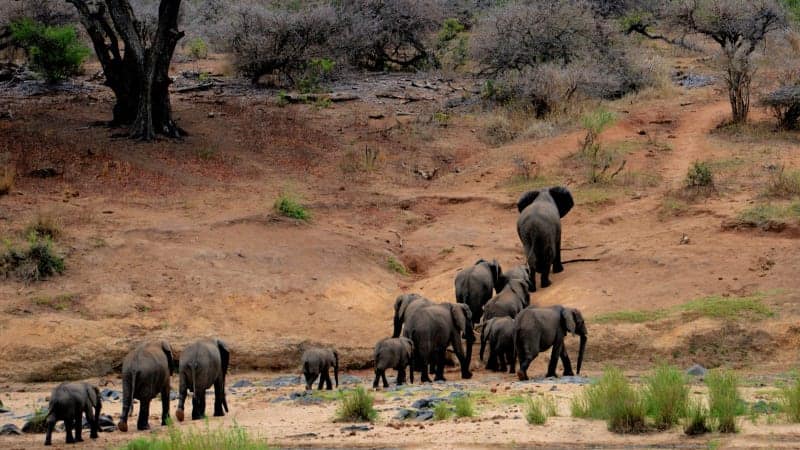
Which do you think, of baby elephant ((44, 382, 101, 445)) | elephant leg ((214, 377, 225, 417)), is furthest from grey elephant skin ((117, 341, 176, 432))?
elephant leg ((214, 377, 225, 417))

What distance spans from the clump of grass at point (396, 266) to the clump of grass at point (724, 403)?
36.3 ft

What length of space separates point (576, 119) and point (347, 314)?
44.1 ft

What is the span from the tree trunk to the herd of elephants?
11288 mm

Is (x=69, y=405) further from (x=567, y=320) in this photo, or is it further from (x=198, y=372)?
(x=567, y=320)

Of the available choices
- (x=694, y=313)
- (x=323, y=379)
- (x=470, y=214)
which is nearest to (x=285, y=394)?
(x=323, y=379)

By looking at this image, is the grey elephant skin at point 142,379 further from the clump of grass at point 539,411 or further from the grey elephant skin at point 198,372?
the clump of grass at point 539,411

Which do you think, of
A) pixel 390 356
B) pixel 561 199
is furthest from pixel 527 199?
pixel 390 356

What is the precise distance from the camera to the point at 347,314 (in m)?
19.4

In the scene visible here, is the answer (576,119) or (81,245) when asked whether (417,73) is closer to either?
(576,119)

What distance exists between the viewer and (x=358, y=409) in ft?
40.5

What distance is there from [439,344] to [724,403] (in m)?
5.68

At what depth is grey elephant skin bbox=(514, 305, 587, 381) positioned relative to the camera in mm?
15258

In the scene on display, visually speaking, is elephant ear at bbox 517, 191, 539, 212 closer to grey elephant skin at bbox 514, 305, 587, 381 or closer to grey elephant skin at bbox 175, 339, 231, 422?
grey elephant skin at bbox 514, 305, 587, 381

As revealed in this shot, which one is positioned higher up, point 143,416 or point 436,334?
point 436,334
